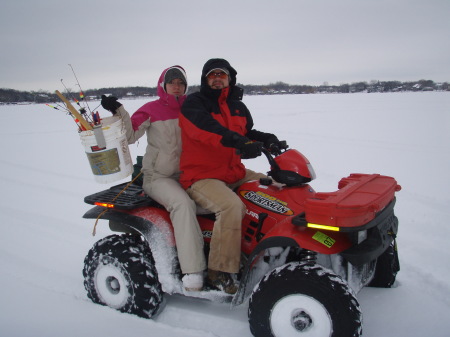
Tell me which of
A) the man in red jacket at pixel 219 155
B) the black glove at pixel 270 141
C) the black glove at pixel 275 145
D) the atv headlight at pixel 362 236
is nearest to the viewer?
the atv headlight at pixel 362 236

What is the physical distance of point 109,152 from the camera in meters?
2.86

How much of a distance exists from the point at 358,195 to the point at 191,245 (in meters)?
1.26

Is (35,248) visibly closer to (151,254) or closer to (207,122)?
(151,254)

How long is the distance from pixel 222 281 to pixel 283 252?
528mm

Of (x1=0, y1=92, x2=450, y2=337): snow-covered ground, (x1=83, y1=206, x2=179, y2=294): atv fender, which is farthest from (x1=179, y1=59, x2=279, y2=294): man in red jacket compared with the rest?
(x1=0, y1=92, x2=450, y2=337): snow-covered ground

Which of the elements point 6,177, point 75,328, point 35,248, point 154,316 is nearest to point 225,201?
point 154,316

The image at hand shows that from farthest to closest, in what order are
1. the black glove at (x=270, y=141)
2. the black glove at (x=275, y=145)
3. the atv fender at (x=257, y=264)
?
the black glove at (x=270, y=141), the black glove at (x=275, y=145), the atv fender at (x=257, y=264)

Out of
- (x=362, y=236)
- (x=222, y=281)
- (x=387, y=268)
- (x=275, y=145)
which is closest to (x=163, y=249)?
(x=222, y=281)

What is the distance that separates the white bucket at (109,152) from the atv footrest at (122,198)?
0.21m

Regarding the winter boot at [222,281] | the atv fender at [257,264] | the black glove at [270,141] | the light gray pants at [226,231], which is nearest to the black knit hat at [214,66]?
the black glove at [270,141]

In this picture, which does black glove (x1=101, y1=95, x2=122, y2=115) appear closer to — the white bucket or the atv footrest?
the white bucket

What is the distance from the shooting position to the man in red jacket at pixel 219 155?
2643 mm

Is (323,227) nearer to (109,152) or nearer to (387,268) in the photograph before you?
(387,268)

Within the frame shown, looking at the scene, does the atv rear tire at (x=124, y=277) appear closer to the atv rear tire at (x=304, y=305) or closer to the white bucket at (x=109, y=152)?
the white bucket at (x=109, y=152)
